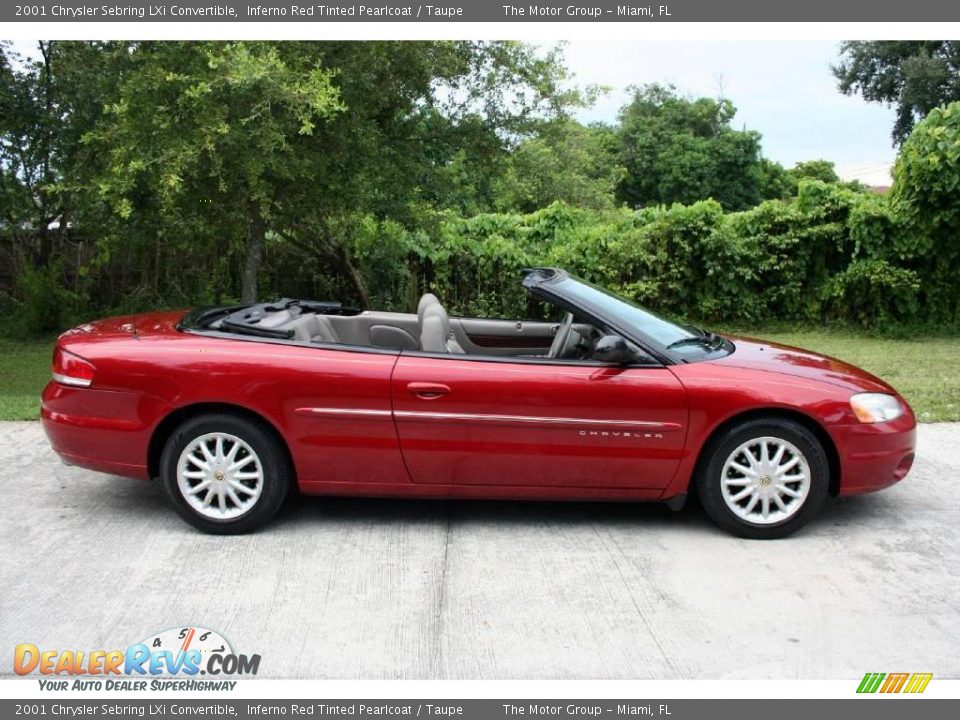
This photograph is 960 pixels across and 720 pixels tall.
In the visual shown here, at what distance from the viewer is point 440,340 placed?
16.5 ft

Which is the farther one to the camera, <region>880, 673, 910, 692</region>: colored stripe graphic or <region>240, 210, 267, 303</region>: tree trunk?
<region>240, 210, 267, 303</region>: tree trunk

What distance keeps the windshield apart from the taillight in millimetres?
2507

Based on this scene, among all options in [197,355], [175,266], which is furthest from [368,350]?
[175,266]

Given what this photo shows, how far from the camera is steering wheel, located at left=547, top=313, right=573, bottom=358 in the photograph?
516 cm

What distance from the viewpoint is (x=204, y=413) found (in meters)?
4.77

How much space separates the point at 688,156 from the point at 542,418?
37.7 meters

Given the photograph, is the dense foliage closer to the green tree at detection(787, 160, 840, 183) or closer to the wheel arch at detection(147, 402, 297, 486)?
the wheel arch at detection(147, 402, 297, 486)

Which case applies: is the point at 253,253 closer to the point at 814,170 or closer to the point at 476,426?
the point at 476,426

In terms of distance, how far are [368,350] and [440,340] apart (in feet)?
1.43

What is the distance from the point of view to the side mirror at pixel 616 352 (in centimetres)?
468

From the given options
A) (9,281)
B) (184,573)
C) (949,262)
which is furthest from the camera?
(9,281)

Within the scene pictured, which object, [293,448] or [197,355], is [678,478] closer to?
[293,448]

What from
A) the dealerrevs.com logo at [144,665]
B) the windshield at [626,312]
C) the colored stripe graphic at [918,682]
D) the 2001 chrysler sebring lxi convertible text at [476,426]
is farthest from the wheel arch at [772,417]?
the dealerrevs.com logo at [144,665]

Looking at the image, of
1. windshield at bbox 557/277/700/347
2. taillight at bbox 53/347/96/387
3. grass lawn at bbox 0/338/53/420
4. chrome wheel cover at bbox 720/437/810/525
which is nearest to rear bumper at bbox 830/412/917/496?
chrome wheel cover at bbox 720/437/810/525
